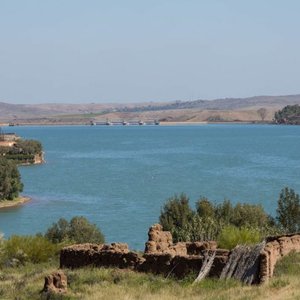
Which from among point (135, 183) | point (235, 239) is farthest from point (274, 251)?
point (135, 183)

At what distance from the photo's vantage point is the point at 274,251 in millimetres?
22359

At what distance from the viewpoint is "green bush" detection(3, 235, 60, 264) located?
3027 cm

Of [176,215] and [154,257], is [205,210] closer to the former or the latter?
[176,215]

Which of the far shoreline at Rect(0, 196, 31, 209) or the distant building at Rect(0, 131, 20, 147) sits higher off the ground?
the distant building at Rect(0, 131, 20, 147)

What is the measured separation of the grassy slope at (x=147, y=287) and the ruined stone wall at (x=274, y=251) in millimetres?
254

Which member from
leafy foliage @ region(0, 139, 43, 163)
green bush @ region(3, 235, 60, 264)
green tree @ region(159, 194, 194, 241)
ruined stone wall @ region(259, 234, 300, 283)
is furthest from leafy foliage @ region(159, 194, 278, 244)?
leafy foliage @ region(0, 139, 43, 163)

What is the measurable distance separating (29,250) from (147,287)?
Result: 11.5 meters

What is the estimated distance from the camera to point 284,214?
159ft

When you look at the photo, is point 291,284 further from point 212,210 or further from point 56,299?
point 212,210

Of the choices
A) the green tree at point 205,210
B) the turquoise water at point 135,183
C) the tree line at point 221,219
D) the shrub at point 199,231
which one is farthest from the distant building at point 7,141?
the shrub at point 199,231

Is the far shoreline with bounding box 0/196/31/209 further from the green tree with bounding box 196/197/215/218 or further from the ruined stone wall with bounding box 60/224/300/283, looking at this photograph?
the ruined stone wall with bounding box 60/224/300/283

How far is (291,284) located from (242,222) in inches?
1180

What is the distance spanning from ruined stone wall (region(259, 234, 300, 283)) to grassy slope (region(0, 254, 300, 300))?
0.25 meters

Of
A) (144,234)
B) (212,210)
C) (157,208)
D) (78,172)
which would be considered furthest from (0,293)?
(78,172)
